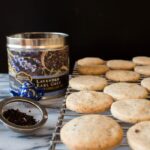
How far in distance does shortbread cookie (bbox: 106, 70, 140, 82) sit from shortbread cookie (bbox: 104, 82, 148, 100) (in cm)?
7

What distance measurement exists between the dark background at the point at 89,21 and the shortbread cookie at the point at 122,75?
17 cm

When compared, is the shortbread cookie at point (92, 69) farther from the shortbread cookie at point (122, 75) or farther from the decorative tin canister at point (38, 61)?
the decorative tin canister at point (38, 61)

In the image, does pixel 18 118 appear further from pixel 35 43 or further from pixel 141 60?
pixel 141 60

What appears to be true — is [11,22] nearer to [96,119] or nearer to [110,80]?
[110,80]

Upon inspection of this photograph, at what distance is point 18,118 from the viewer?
25.0 inches

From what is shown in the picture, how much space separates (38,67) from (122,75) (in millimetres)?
274

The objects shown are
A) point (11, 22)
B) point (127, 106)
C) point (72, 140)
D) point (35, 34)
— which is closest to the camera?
point (72, 140)

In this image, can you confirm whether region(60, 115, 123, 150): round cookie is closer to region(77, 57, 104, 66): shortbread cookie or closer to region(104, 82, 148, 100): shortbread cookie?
region(104, 82, 148, 100): shortbread cookie

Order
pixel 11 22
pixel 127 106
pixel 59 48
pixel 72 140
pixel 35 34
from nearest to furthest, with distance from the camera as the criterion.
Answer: pixel 72 140, pixel 127 106, pixel 59 48, pixel 35 34, pixel 11 22

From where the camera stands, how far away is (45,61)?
75cm

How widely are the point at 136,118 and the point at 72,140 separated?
0.54 ft

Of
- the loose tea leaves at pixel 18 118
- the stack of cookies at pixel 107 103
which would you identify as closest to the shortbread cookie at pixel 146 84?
the stack of cookies at pixel 107 103

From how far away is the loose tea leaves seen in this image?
62cm

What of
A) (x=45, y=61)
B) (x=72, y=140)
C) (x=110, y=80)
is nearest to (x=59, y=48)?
(x=45, y=61)
